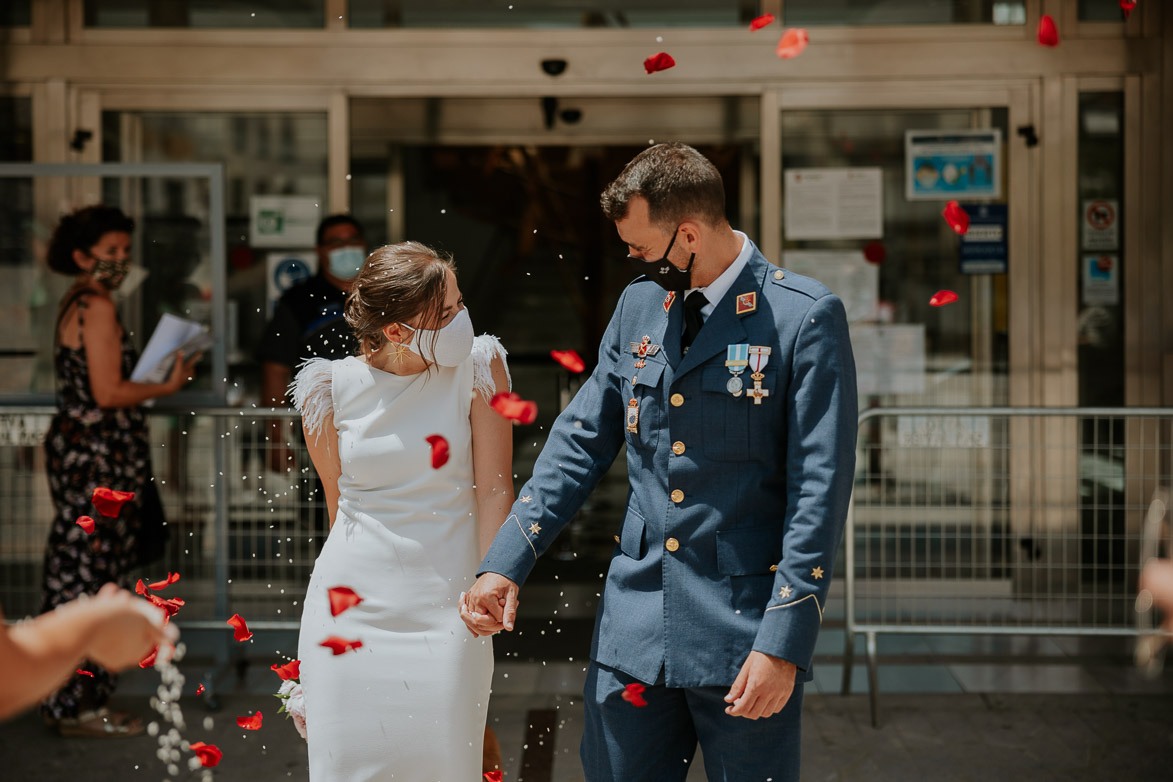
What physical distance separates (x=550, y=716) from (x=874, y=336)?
2.93m

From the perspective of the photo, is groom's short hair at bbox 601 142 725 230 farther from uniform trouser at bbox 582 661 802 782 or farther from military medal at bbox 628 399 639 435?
uniform trouser at bbox 582 661 802 782

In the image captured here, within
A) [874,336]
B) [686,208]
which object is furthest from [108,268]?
[874,336]

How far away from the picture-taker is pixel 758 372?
7.97ft

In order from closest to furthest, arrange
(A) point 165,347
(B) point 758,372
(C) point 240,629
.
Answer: (B) point 758,372, (C) point 240,629, (A) point 165,347

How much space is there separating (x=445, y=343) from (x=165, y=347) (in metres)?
2.68

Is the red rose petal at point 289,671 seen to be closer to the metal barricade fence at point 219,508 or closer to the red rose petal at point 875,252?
the metal barricade fence at point 219,508

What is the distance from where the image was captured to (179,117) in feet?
21.0

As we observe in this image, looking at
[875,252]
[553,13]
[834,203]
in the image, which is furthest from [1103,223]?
[553,13]

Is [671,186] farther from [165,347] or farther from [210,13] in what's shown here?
[210,13]

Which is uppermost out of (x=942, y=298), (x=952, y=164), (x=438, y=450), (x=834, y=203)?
(x=952, y=164)

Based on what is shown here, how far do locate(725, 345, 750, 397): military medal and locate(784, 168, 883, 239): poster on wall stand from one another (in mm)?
4159

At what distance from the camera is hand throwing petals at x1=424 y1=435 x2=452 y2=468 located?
2723 mm

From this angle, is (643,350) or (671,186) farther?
(643,350)

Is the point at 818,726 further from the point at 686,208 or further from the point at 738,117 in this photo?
the point at 738,117
